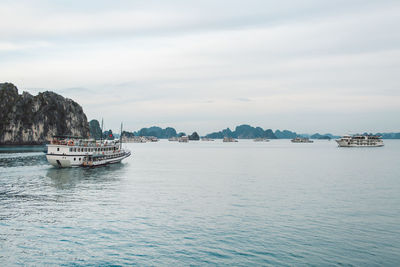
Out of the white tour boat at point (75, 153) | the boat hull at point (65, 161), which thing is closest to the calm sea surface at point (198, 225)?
the boat hull at point (65, 161)

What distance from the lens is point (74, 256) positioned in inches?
974

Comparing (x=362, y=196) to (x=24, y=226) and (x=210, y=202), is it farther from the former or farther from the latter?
(x=24, y=226)

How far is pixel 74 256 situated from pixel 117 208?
16.1 metres

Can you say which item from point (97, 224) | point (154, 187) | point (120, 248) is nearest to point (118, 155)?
point (154, 187)

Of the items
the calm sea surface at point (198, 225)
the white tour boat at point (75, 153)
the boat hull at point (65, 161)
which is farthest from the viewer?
the white tour boat at point (75, 153)

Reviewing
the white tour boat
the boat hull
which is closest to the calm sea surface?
the boat hull

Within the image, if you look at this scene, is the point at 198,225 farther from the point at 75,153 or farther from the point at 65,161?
the point at 75,153

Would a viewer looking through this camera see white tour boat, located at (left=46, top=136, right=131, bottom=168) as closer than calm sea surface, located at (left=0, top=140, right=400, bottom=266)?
No

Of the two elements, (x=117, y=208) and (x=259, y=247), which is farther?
(x=117, y=208)

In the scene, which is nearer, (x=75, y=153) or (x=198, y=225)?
(x=198, y=225)

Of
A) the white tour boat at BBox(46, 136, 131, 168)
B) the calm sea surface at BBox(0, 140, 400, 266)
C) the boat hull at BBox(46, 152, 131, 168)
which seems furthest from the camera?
the white tour boat at BBox(46, 136, 131, 168)

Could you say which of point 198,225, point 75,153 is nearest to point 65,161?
point 75,153

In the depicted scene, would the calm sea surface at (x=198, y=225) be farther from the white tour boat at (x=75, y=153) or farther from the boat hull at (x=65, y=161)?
the white tour boat at (x=75, y=153)

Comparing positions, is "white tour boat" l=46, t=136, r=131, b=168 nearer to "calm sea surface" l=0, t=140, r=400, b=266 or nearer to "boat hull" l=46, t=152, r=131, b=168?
"boat hull" l=46, t=152, r=131, b=168
